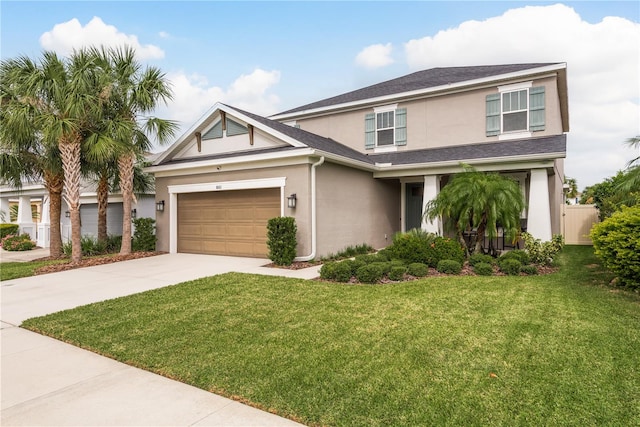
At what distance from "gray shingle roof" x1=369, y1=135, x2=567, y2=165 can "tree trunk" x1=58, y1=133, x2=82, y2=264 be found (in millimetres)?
10109

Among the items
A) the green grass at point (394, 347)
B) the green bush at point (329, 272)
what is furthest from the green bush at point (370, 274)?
the green bush at point (329, 272)

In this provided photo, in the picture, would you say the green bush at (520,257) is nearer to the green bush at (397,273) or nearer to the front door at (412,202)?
the green bush at (397,273)

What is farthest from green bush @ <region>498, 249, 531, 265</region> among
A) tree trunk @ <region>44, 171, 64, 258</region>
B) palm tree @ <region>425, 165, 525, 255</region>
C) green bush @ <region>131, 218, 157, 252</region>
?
tree trunk @ <region>44, 171, 64, 258</region>

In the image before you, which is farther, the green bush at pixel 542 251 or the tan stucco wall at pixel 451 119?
the tan stucco wall at pixel 451 119

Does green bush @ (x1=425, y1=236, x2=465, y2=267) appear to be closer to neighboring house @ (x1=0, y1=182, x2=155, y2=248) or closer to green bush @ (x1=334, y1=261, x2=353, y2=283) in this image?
green bush @ (x1=334, y1=261, x2=353, y2=283)

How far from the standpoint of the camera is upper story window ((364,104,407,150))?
1434cm

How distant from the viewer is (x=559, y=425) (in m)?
2.57

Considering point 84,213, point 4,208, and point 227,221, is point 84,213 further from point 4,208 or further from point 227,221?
point 227,221

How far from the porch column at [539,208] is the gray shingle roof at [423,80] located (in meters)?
4.22

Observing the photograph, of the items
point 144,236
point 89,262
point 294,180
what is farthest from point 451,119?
point 89,262

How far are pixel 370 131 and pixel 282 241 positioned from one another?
7.47 m

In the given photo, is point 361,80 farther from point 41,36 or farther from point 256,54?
point 41,36

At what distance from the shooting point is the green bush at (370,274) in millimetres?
7328

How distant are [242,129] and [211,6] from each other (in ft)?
14.9
